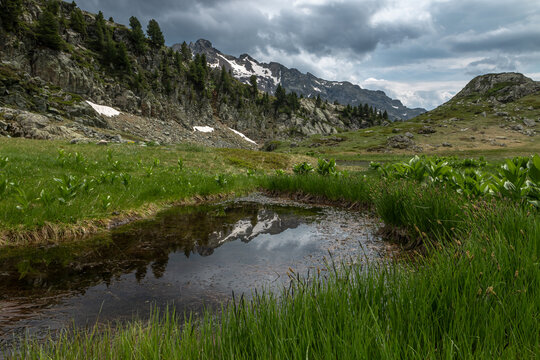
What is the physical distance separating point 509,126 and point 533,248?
136 metres

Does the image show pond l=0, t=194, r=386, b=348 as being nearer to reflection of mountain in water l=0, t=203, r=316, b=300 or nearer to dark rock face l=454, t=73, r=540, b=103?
reflection of mountain in water l=0, t=203, r=316, b=300

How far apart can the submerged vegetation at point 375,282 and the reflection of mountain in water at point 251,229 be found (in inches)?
104

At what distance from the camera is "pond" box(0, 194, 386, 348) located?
147 inches

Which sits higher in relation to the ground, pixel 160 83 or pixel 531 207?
pixel 160 83

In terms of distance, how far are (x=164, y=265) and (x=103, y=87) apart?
360ft

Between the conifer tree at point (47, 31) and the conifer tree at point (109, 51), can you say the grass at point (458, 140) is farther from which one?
the conifer tree at point (47, 31)

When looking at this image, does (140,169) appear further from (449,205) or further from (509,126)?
(509,126)

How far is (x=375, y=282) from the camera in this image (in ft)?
9.09

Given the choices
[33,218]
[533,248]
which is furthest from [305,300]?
[33,218]

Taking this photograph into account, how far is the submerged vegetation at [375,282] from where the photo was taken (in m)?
2.11

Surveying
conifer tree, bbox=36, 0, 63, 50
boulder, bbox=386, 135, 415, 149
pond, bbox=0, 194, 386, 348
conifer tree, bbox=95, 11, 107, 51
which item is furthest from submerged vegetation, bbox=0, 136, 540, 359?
conifer tree, bbox=95, 11, 107, 51

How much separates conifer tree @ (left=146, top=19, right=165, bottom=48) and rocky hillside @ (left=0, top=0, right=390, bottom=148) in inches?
19.0

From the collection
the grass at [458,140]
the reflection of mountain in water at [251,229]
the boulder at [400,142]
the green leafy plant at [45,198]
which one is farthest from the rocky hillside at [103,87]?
the boulder at [400,142]

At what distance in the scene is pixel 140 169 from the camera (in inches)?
600
